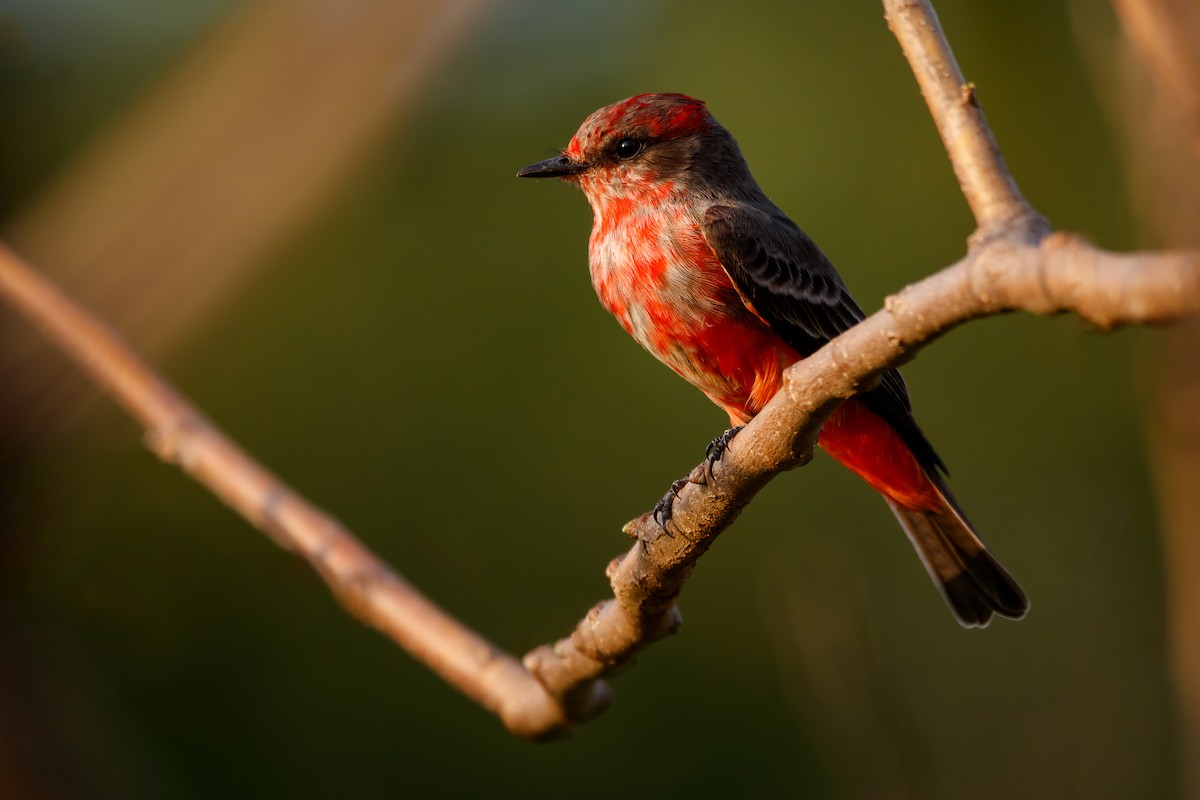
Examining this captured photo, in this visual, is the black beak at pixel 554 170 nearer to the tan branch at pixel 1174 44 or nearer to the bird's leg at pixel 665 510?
the bird's leg at pixel 665 510

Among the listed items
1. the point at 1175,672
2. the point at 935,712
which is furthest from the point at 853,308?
the point at 935,712

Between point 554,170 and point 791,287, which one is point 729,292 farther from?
point 554,170

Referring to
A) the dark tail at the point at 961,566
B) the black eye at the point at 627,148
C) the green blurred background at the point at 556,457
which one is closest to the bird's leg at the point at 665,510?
the dark tail at the point at 961,566

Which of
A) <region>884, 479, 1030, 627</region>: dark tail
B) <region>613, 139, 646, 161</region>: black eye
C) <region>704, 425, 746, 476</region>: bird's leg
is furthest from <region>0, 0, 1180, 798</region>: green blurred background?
<region>704, 425, 746, 476</region>: bird's leg

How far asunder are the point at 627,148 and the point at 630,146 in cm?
1

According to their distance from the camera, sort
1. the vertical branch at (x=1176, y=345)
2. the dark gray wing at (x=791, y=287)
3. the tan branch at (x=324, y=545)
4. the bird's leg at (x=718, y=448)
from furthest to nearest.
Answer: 1. the dark gray wing at (x=791, y=287)
2. the tan branch at (x=324, y=545)
3. the bird's leg at (x=718, y=448)
4. the vertical branch at (x=1176, y=345)

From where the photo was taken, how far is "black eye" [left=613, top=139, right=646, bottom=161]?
16.1ft

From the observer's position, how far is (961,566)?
4.87 m

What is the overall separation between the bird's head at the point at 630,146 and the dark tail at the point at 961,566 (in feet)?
5.17

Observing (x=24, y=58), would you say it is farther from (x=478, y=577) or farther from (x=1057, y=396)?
(x=1057, y=396)

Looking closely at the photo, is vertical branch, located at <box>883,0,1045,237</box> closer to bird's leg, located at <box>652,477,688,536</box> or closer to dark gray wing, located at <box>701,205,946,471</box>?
bird's leg, located at <box>652,477,688,536</box>

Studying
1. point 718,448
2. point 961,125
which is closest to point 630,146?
point 718,448

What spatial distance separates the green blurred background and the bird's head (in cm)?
194

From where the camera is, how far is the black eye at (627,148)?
491 cm
